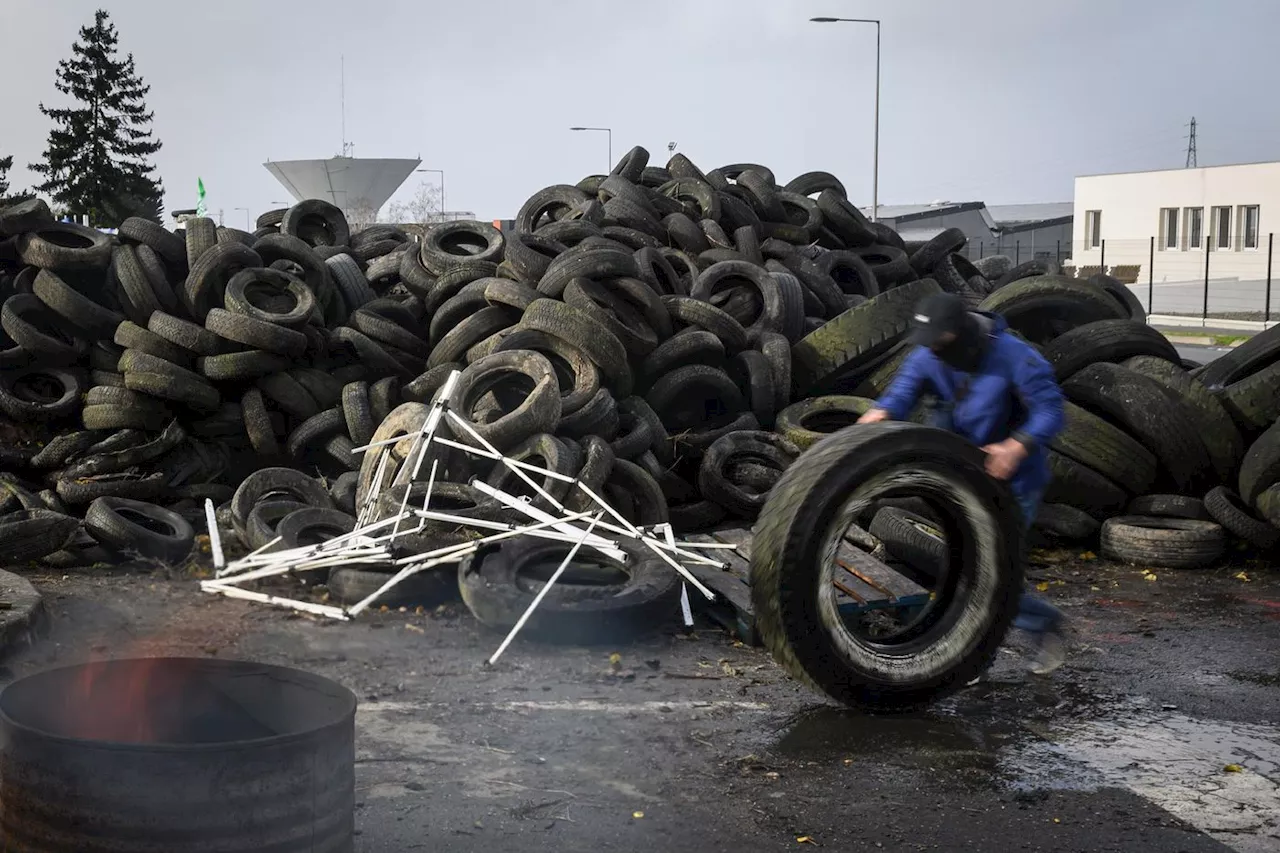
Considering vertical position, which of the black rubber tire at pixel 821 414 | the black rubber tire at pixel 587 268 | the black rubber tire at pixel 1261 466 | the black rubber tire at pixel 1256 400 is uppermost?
the black rubber tire at pixel 587 268

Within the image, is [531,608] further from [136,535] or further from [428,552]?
[136,535]

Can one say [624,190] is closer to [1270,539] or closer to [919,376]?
[1270,539]

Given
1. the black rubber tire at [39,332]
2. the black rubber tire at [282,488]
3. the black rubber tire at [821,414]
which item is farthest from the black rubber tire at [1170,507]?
the black rubber tire at [39,332]

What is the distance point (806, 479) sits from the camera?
573 cm

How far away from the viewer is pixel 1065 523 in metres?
9.81

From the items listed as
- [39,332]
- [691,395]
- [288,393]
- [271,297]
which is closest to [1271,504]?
[691,395]

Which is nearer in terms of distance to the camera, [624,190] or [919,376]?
[919,376]

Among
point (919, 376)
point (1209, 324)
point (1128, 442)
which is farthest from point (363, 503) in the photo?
point (1209, 324)

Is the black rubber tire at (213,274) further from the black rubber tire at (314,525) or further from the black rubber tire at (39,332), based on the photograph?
the black rubber tire at (314,525)

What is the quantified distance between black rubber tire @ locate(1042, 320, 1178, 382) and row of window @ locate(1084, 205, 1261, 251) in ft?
155

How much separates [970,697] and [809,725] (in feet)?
3.19

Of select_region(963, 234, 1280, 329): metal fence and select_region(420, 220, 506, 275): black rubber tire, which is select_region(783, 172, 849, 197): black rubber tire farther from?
select_region(963, 234, 1280, 329): metal fence

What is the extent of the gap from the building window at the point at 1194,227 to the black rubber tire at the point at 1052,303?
51.2m

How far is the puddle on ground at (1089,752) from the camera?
16.9ft
